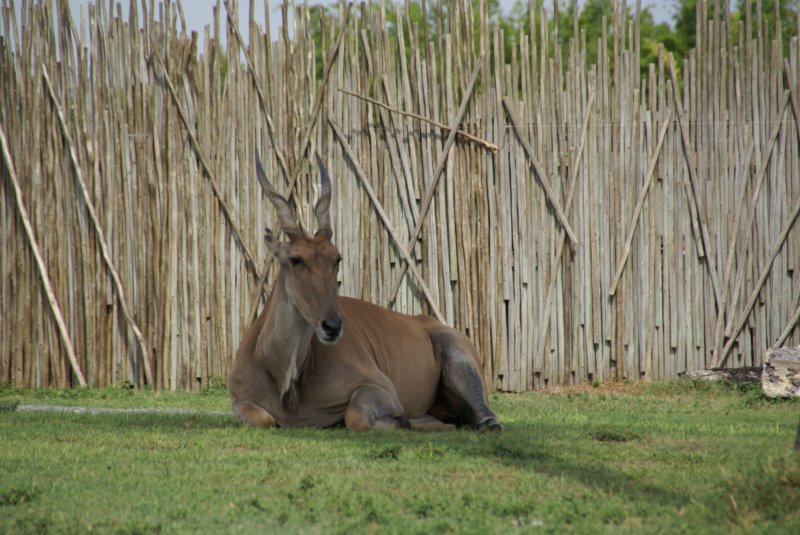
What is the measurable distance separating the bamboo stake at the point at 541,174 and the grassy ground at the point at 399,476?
94.4 inches

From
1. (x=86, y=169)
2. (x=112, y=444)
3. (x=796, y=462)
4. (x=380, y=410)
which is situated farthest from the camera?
(x=86, y=169)

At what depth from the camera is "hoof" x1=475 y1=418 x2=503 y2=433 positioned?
662 cm

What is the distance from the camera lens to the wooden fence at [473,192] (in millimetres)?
9461

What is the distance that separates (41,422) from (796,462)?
4.95 meters

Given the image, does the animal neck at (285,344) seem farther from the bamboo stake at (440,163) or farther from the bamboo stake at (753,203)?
the bamboo stake at (753,203)

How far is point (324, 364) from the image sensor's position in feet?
22.3

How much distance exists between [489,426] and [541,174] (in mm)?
3402

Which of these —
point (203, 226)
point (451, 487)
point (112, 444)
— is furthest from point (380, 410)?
point (203, 226)

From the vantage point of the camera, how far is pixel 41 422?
274 inches

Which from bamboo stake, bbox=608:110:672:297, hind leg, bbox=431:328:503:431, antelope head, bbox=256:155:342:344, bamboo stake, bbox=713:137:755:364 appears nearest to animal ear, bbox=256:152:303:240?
antelope head, bbox=256:155:342:344

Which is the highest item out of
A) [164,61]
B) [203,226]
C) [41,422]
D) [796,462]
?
[164,61]

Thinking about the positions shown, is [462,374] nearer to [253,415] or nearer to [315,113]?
[253,415]

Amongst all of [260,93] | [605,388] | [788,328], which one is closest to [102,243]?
[260,93]

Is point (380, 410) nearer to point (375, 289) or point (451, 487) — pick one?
point (451, 487)
